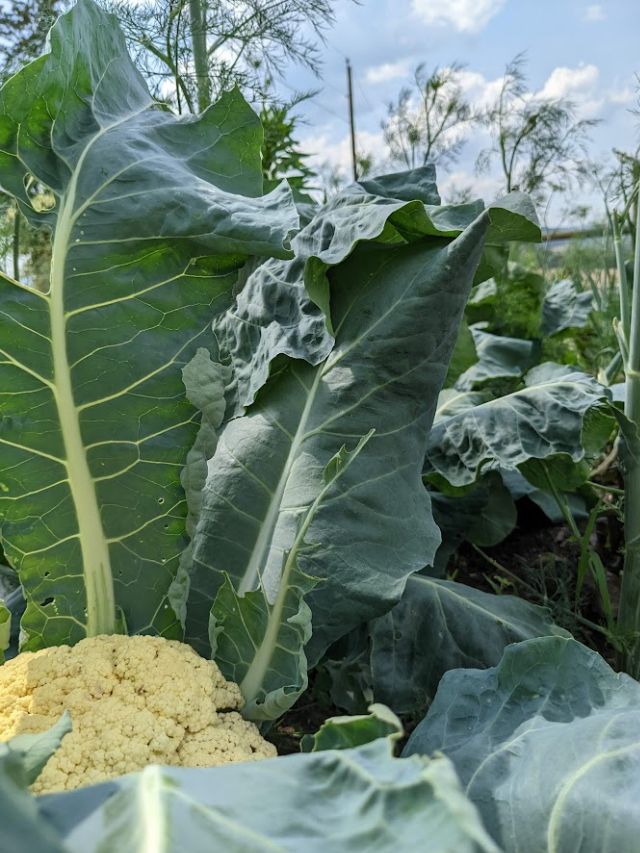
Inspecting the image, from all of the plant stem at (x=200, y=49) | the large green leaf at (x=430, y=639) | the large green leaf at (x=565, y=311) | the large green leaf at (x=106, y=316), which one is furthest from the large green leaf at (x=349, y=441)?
the large green leaf at (x=565, y=311)

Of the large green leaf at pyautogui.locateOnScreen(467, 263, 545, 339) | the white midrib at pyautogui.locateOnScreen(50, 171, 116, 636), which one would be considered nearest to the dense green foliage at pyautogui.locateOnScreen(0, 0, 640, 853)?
the white midrib at pyautogui.locateOnScreen(50, 171, 116, 636)

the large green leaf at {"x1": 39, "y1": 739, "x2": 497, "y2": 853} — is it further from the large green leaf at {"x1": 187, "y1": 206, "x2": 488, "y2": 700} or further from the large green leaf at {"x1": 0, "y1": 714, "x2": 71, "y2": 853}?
the large green leaf at {"x1": 187, "y1": 206, "x2": 488, "y2": 700}

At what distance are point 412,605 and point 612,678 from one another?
50 cm

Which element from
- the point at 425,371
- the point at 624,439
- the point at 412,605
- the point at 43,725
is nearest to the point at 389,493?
the point at 425,371

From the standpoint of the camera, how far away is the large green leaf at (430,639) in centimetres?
138

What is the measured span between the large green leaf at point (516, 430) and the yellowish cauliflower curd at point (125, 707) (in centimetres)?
82

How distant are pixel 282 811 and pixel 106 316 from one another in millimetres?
770

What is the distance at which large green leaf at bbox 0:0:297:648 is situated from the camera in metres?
1.12

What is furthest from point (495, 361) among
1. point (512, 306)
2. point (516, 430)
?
point (516, 430)

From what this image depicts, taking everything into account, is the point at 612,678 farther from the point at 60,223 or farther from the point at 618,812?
the point at 60,223

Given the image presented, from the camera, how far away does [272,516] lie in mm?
1236

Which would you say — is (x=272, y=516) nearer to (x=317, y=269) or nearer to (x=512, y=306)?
(x=317, y=269)

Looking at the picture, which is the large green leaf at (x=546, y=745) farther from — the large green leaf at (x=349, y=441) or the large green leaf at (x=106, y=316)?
the large green leaf at (x=106, y=316)

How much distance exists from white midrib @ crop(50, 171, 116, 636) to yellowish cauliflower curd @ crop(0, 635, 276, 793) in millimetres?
76
